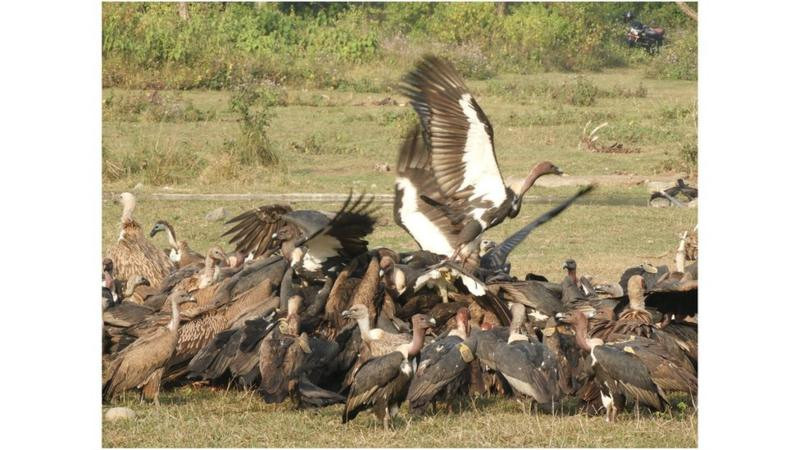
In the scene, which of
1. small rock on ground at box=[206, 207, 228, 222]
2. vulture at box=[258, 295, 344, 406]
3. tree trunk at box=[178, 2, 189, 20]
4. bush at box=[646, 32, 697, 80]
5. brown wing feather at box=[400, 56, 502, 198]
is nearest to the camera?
vulture at box=[258, 295, 344, 406]

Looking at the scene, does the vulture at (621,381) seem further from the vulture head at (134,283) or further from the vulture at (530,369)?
the vulture head at (134,283)

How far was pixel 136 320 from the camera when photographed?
8.19 m

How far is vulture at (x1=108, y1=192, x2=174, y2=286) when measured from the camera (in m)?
10.4

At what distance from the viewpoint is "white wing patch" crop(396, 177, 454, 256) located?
31.1 feet

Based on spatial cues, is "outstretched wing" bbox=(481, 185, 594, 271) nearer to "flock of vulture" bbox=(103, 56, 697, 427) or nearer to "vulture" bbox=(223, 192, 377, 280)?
"flock of vulture" bbox=(103, 56, 697, 427)

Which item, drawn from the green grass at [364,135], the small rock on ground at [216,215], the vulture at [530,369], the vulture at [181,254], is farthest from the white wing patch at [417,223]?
the green grass at [364,135]

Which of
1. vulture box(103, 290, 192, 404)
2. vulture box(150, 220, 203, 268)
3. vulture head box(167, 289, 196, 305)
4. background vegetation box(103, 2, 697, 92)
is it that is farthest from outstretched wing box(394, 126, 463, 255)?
Answer: background vegetation box(103, 2, 697, 92)

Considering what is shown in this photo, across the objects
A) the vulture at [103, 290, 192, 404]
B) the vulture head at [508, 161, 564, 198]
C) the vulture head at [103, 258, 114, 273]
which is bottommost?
the vulture at [103, 290, 192, 404]

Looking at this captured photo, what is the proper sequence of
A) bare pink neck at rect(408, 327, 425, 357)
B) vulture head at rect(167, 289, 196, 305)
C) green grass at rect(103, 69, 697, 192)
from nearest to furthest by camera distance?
bare pink neck at rect(408, 327, 425, 357), vulture head at rect(167, 289, 196, 305), green grass at rect(103, 69, 697, 192)

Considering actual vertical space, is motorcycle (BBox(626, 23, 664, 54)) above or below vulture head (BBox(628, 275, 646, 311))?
above

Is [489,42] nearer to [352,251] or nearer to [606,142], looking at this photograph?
[606,142]

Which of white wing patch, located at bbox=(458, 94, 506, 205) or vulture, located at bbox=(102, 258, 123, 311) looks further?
white wing patch, located at bbox=(458, 94, 506, 205)

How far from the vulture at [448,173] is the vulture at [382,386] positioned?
2.46 metres

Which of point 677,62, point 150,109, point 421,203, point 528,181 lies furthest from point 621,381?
point 677,62
